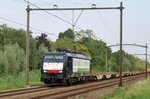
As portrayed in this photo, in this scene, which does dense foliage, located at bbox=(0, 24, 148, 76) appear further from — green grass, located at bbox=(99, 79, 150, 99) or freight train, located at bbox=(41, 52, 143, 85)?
green grass, located at bbox=(99, 79, 150, 99)

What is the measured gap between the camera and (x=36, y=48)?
107 m

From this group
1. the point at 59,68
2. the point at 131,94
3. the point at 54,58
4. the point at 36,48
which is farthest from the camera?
the point at 36,48

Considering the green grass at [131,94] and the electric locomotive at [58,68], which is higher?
the electric locomotive at [58,68]

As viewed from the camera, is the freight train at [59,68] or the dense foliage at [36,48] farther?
the dense foliage at [36,48]

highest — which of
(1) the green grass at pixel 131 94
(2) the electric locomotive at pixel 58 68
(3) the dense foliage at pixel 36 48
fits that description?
(3) the dense foliage at pixel 36 48

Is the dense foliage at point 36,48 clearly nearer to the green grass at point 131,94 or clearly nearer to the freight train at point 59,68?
the freight train at point 59,68

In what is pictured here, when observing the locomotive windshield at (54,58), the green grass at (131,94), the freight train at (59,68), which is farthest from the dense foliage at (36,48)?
the green grass at (131,94)

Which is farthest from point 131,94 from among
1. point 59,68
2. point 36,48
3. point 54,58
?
point 36,48

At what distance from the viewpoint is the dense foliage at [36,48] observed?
76438 mm

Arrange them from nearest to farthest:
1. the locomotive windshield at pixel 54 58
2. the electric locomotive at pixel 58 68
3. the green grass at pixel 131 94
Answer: the green grass at pixel 131 94, the electric locomotive at pixel 58 68, the locomotive windshield at pixel 54 58

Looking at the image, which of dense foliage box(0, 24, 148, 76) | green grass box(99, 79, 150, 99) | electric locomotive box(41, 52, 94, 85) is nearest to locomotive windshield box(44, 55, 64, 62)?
electric locomotive box(41, 52, 94, 85)

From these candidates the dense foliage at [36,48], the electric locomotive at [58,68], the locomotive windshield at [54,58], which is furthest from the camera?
the dense foliage at [36,48]

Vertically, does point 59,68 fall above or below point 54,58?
below

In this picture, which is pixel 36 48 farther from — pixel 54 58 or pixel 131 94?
pixel 131 94
